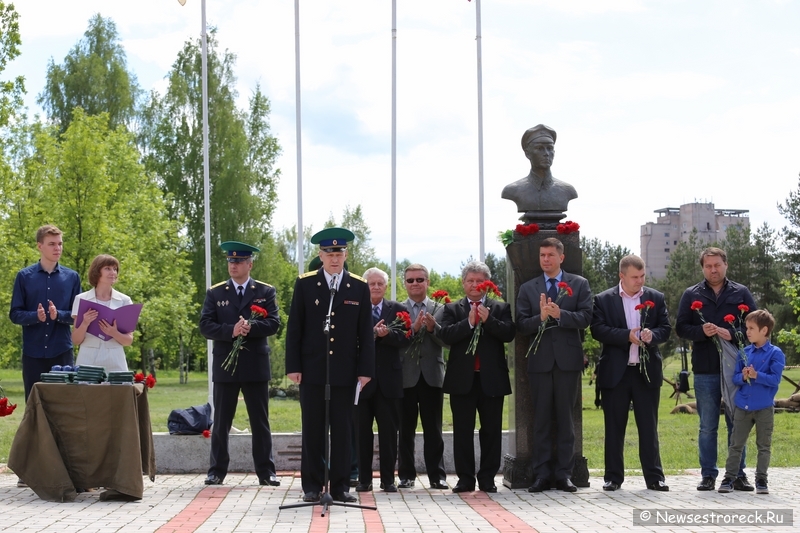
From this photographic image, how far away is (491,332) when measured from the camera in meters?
8.73

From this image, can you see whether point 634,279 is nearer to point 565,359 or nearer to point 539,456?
A: point 565,359

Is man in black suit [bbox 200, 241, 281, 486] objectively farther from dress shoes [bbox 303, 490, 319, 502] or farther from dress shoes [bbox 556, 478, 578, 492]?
dress shoes [bbox 556, 478, 578, 492]

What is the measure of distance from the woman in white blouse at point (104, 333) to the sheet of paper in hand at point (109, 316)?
4cm

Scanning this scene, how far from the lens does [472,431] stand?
8820mm

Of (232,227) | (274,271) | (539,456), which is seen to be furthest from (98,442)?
(274,271)

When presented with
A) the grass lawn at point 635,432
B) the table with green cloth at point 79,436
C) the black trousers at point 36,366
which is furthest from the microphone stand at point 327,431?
the grass lawn at point 635,432

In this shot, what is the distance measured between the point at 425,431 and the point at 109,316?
3.03 metres

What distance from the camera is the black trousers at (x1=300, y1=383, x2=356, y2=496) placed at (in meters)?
7.93

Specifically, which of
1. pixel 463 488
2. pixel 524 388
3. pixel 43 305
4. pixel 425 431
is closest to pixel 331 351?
pixel 425 431

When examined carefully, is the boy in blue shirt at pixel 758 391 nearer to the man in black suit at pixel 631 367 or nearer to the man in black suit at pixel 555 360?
the man in black suit at pixel 631 367

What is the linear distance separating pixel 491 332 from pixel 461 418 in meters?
0.82

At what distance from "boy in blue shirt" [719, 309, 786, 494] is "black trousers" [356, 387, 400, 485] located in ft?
9.48

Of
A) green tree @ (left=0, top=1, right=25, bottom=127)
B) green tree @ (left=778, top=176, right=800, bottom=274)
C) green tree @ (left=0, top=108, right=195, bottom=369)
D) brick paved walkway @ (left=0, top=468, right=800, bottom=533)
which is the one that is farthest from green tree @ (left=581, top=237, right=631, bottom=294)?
brick paved walkway @ (left=0, top=468, right=800, bottom=533)

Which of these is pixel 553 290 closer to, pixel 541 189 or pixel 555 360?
pixel 555 360
